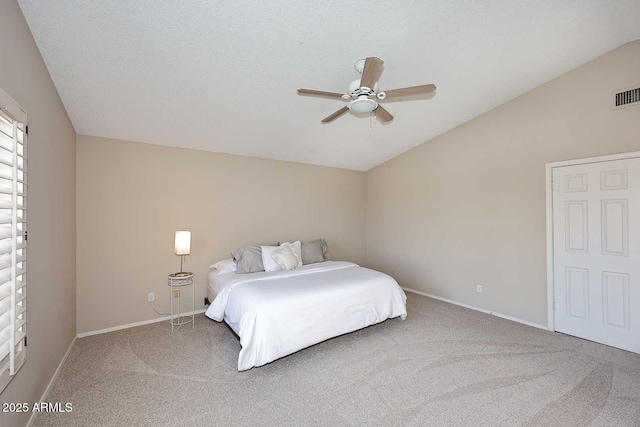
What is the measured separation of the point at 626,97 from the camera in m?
2.86

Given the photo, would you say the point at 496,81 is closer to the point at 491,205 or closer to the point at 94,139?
the point at 491,205

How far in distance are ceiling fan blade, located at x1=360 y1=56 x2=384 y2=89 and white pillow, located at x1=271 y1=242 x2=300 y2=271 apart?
98.0 inches

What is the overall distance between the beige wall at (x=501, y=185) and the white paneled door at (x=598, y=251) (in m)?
0.18

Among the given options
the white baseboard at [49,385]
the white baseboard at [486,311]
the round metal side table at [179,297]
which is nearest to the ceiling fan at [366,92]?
the round metal side table at [179,297]

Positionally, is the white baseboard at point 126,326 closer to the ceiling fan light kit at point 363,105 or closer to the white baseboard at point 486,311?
the ceiling fan light kit at point 363,105

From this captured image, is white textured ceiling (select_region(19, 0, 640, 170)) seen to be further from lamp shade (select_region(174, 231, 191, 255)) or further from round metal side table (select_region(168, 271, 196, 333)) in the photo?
round metal side table (select_region(168, 271, 196, 333))

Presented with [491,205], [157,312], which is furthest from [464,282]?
[157,312]

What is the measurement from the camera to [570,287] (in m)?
3.21

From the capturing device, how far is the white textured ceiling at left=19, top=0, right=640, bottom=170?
1993 mm

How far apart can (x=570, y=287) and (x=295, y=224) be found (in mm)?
3888

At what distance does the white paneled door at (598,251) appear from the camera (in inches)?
111

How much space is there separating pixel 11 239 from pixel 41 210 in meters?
0.70

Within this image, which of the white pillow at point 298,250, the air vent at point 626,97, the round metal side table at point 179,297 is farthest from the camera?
the white pillow at point 298,250

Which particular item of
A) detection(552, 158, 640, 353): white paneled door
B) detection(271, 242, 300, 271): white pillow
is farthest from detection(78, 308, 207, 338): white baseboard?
detection(552, 158, 640, 353): white paneled door
